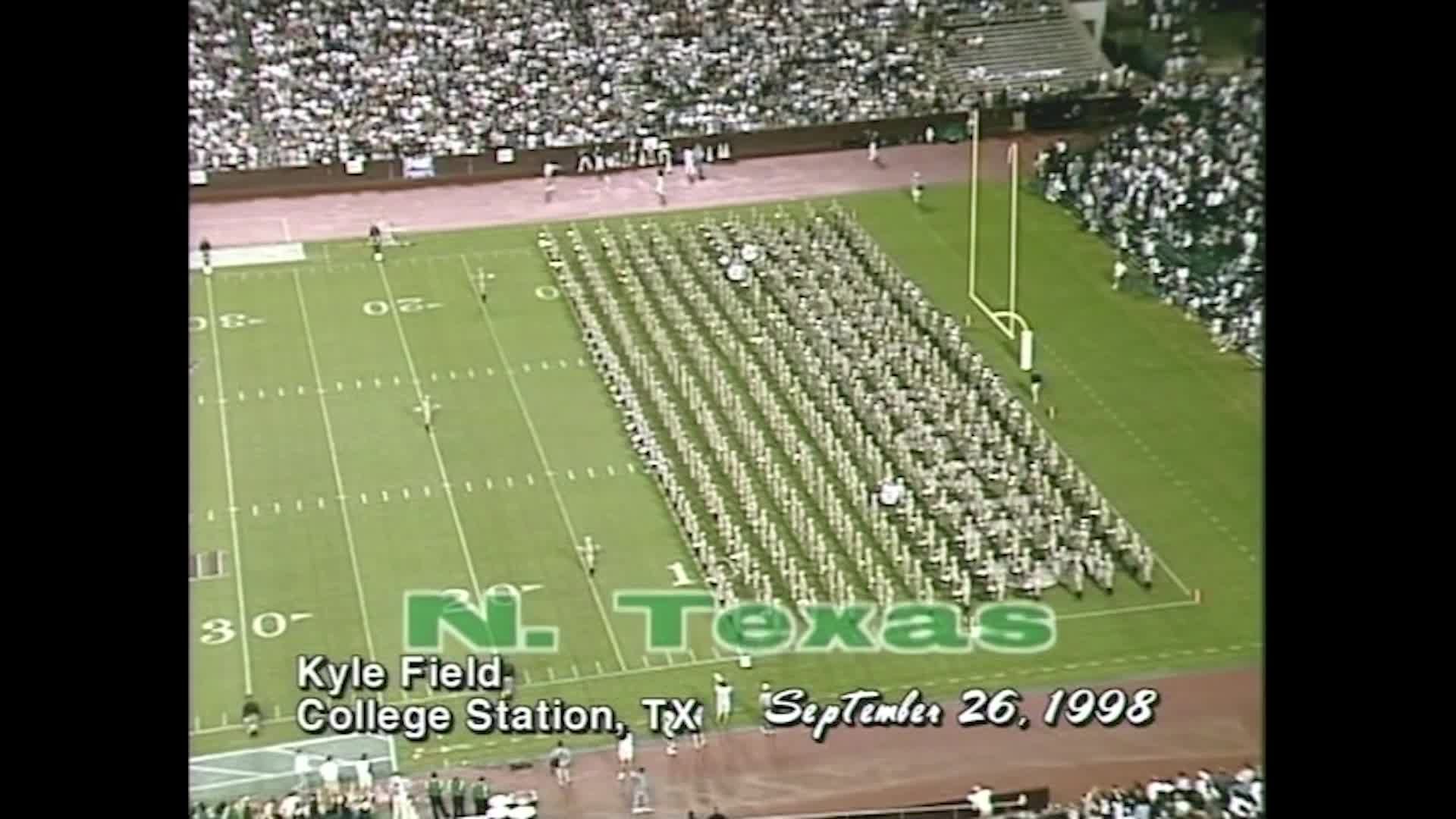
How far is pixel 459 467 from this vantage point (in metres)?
5.43

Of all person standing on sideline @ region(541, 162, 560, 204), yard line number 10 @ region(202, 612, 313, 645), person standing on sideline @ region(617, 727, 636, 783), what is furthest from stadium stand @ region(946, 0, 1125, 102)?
yard line number 10 @ region(202, 612, 313, 645)

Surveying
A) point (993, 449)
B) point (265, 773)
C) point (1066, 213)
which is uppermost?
point (1066, 213)

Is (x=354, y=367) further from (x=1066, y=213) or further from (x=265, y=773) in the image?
(x=1066, y=213)

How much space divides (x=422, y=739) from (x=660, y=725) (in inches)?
18.3

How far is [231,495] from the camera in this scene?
5266 millimetres

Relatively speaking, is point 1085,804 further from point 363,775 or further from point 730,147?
point 730,147

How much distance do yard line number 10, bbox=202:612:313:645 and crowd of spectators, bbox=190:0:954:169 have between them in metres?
0.95

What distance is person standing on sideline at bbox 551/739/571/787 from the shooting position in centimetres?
507

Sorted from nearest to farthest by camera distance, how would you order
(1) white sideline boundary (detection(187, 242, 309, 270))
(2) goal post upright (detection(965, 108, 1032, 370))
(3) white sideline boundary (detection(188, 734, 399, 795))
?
(3) white sideline boundary (detection(188, 734, 399, 795)), (1) white sideline boundary (detection(187, 242, 309, 270)), (2) goal post upright (detection(965, 108, 1032, 370))

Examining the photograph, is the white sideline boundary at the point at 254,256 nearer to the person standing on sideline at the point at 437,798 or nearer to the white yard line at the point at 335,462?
the white yard line at the point at 335,462

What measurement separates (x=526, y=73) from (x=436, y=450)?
32.1 inches

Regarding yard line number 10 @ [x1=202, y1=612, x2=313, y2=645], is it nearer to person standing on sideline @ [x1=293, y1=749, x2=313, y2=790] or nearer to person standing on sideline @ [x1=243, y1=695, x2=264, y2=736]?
person standing on sideline @ [x1=243, y1=695, x2=264, y2=736]

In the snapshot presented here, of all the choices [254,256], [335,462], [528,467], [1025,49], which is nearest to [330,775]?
[335,462]
